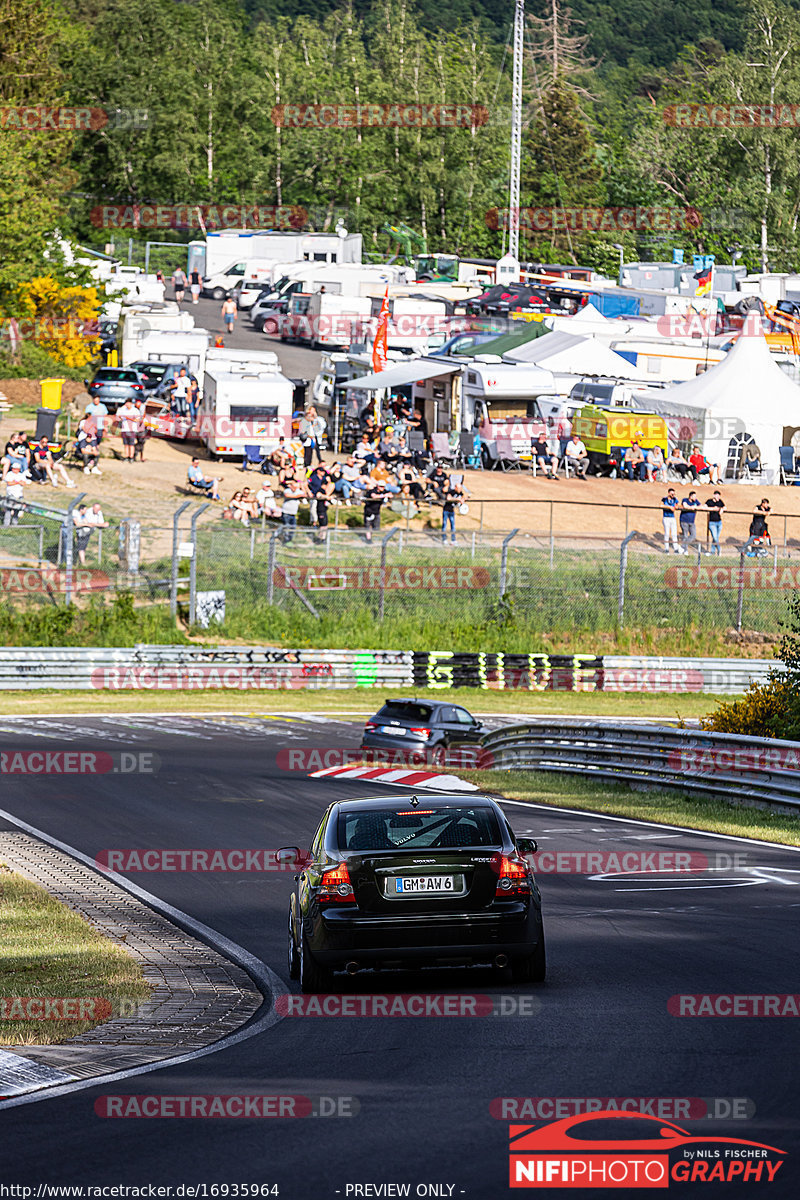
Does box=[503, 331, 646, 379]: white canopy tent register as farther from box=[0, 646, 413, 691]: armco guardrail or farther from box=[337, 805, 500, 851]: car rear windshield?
box=[337, 805, 500, 851]: car rear windshield

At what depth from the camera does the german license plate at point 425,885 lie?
30.7ft

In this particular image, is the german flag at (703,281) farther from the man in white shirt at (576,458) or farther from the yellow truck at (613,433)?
the man in white shirt at (576,458)

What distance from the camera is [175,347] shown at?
58.1m

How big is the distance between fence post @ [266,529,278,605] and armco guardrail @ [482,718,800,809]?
9.73m

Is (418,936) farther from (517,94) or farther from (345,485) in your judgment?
(517,94)

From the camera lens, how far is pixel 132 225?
354ft

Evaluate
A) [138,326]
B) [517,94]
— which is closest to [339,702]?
[138,326]

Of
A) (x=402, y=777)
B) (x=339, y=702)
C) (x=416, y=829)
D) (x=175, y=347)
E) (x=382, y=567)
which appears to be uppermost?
(x=175, y=347)

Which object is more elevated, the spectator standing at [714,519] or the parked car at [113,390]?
the parked car at [113,390]

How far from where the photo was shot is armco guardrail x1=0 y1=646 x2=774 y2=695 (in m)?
33.3

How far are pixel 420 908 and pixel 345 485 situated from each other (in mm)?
33562

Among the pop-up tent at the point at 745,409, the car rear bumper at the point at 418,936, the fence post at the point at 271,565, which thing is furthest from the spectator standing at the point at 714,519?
the car rear bumper at the point at 418,936

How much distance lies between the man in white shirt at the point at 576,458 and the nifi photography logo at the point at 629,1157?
43.1 metres

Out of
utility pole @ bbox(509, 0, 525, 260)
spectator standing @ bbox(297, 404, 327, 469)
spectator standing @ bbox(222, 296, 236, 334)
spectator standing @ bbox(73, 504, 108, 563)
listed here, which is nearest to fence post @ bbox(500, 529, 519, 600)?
spectator standing @ bbox(73, 504, 108, 563)
